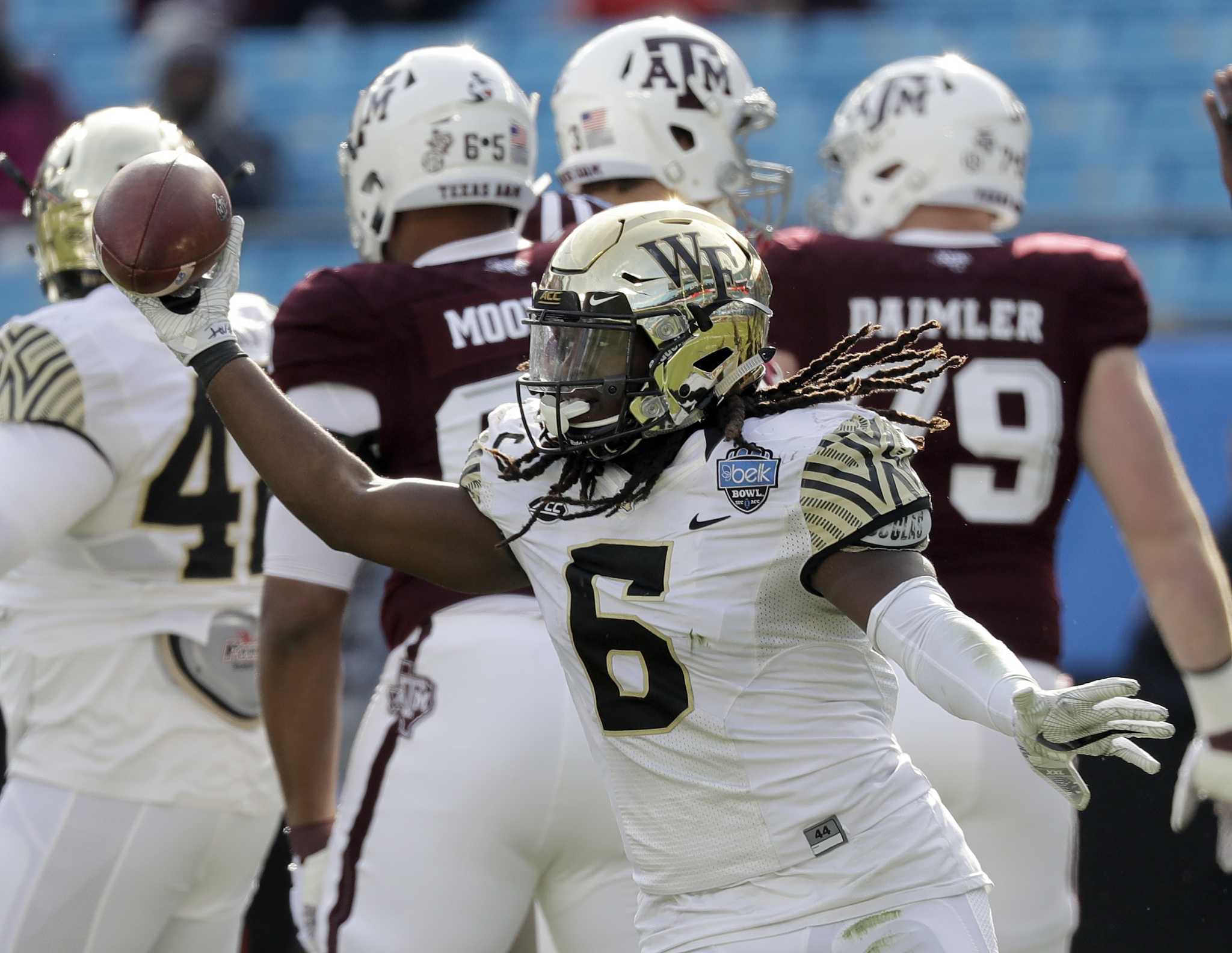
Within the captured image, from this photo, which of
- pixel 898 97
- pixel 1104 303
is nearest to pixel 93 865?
pixel 1104 303

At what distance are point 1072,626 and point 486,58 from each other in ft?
9.62

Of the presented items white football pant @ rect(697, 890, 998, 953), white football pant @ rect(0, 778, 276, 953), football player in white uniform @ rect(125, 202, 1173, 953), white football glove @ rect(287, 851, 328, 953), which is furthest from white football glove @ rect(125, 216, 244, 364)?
white football pant @ rect(0, 778, 276, 953)

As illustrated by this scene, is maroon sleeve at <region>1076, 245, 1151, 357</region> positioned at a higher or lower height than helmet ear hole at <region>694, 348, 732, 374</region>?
lower

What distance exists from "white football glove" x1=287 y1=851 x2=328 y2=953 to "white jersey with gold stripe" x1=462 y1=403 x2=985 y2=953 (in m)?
1.09

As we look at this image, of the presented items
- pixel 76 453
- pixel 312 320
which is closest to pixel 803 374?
pixel 312 320

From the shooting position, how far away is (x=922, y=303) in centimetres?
361

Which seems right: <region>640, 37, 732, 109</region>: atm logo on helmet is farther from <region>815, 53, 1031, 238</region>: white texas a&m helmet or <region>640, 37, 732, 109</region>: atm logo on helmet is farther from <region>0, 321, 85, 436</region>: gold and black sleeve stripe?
<region>0, 321, 85, 436</region>: gold and black sleeve stripe

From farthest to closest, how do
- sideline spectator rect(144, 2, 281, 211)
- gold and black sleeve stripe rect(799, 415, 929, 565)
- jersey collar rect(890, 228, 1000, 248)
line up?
1. sideline spectator rect(144, 2, 281, 211)
2. jersey collar rect(890, 228, 1000, 248)
3. gold and black sleeve stripe rect(799, 415, 929, 565)

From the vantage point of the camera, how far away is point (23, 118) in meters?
9.08

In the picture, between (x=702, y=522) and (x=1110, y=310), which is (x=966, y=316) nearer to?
(x=1110, y=310)

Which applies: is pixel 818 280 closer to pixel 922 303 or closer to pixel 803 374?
pixel 922 303

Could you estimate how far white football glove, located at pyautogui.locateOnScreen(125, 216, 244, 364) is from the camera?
248cm

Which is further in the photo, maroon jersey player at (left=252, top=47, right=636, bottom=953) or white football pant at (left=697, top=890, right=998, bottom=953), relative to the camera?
maroon jersey player at (left=252, top=47, right=636, bottom=953)

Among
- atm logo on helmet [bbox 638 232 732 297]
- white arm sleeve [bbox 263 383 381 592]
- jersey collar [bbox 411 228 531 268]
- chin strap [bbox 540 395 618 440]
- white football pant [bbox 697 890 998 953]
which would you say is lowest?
white football pant [bbox 697 890 998 953]
